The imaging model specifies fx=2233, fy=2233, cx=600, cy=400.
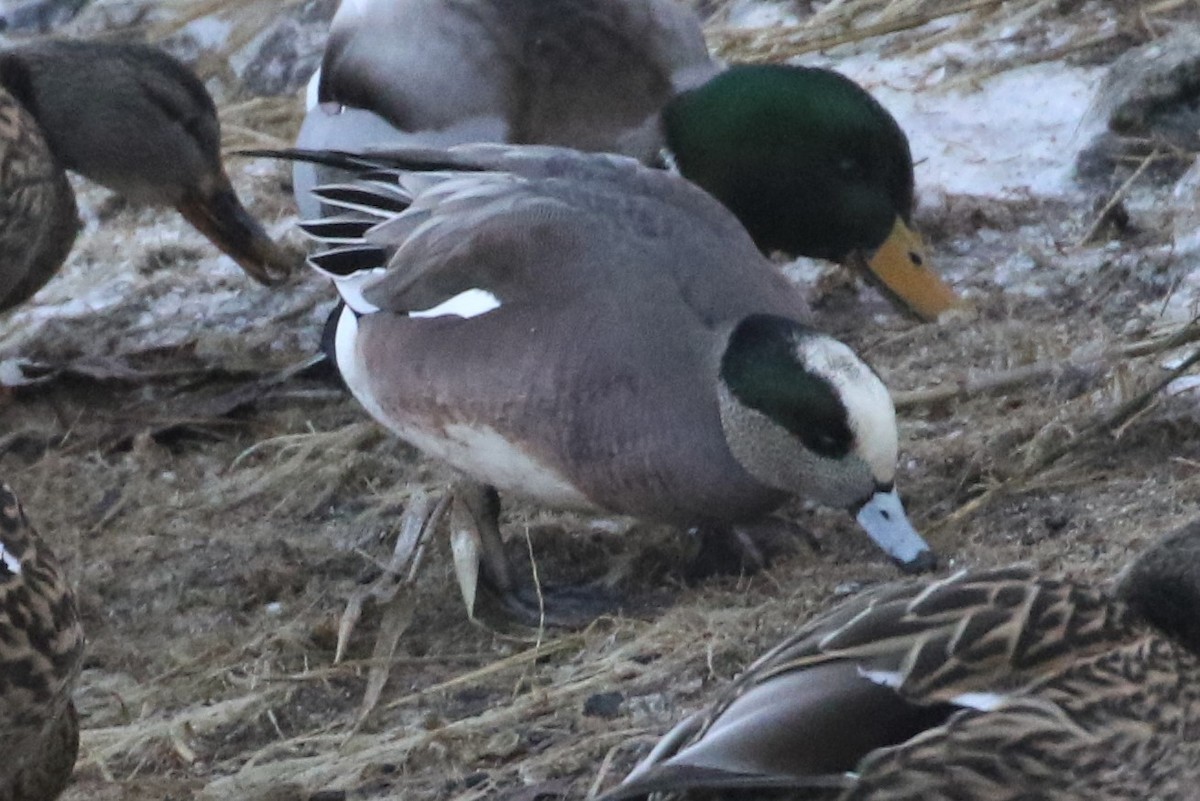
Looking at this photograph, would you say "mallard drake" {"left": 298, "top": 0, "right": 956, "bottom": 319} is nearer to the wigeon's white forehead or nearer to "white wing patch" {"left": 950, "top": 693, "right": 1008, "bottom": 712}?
the wigeon's white forehead

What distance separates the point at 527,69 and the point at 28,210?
3.88 ft

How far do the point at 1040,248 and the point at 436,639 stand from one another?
5.81ft

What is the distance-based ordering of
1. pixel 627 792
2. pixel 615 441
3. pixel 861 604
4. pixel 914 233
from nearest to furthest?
pixel 627 792, pixel 861 604, pixel 615 441, pixel 914 233

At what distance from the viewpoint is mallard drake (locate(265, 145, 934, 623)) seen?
3.44 m

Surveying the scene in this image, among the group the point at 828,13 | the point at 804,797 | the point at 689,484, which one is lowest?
the point at 828,13

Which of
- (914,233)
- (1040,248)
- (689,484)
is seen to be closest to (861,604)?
(689,484)

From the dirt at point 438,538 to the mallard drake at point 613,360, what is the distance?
21cm

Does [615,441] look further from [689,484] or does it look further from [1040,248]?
[1040,248]

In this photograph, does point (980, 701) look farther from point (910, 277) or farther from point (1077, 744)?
point (910, 277)

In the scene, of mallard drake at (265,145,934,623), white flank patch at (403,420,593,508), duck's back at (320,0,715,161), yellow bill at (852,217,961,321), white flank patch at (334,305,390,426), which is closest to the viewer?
mallard drake at (265,145,934,623)

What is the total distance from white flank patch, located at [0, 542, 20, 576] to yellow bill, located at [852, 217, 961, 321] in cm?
235

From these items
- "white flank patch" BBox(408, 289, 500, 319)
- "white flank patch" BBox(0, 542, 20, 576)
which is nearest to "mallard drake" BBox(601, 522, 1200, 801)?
"white flank patch" BBox(0, 542, 20, 576)

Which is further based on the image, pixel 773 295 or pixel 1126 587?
pixel 773 295

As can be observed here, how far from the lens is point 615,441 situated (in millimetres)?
3539
